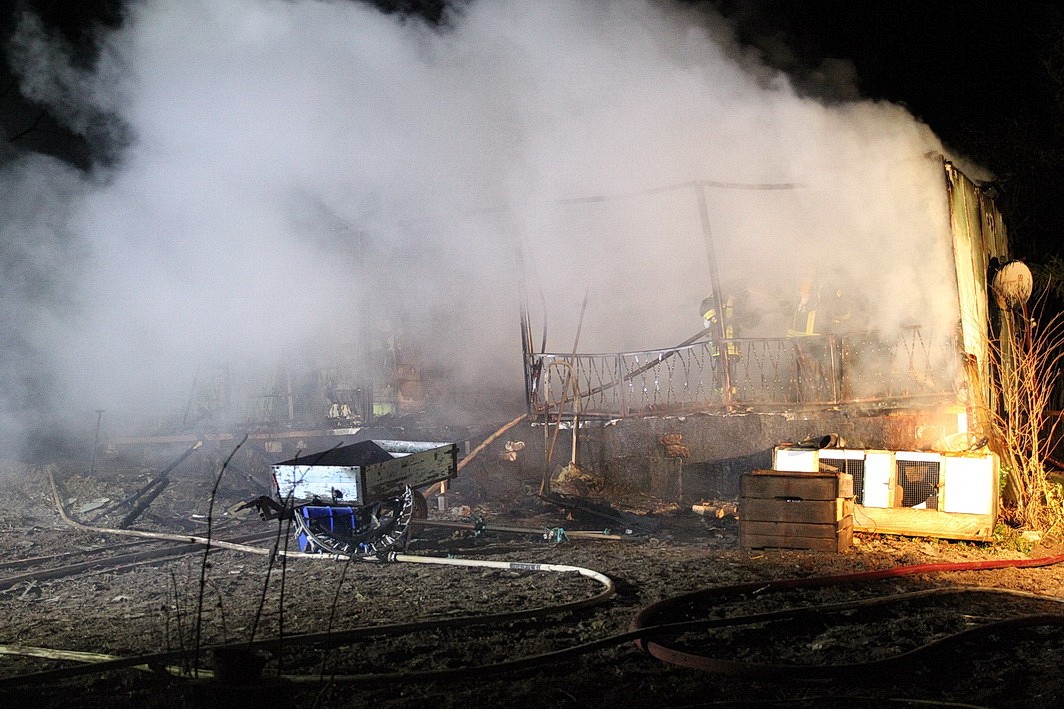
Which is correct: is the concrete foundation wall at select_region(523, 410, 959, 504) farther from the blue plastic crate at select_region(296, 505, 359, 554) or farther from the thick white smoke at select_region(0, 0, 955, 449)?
the blue plastic crate at select_region(296, 505, 359, 554)

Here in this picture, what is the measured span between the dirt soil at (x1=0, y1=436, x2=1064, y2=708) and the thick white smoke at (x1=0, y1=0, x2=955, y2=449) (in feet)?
12.0

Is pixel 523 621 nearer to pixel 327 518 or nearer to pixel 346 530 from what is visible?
pixel 346 530

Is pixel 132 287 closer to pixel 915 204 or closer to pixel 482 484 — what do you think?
pixel 482 484

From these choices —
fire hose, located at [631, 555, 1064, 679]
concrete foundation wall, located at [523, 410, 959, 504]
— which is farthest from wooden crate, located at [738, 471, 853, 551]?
concrete foundation wall, located at [523, 410, 959, 504]

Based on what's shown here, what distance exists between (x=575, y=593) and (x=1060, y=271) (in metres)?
12.0

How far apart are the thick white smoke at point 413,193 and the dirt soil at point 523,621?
12.0 ft

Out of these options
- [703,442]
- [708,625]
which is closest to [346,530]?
[708,625]

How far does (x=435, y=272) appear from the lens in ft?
43.2

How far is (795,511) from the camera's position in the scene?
288 inches

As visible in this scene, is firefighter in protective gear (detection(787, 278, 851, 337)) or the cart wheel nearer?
the cart wheel

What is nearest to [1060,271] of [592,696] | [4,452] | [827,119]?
[827,119]

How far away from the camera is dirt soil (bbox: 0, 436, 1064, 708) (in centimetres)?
377

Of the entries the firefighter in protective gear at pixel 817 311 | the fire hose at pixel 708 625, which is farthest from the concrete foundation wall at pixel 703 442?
the fire hose at pixel 708 625

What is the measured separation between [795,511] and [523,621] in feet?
11.2
